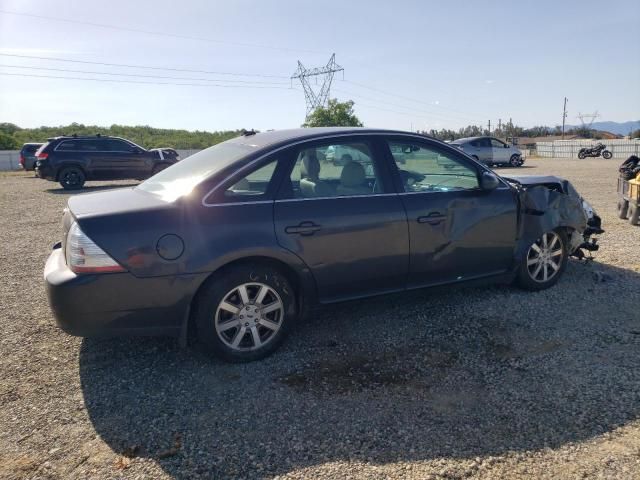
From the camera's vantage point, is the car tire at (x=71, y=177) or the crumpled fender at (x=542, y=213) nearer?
the crumpled fender at (x=542, y=213)

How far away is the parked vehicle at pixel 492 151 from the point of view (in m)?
25.1

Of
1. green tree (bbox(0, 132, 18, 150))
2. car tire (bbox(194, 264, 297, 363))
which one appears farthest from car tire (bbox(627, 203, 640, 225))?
green tree (bbox(0, 132, 18, 150))

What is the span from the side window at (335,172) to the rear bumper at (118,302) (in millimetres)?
1072

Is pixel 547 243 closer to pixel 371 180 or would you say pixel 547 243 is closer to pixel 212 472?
pixel 371 180

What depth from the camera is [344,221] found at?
3809mm

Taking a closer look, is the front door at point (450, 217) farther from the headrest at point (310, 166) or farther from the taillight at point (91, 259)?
the taillight at point (91, 259)

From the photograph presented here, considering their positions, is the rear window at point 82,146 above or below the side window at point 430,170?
above

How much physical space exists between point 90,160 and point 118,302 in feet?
48.8

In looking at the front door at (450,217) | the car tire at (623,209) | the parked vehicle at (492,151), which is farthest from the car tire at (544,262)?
the parked vehicle at (492,151)

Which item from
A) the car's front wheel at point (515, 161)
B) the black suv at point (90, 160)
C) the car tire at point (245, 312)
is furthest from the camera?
the car's front wheel at point (515, 161)

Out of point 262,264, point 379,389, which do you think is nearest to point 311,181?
point 262,264

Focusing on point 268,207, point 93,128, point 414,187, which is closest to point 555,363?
point 414,187

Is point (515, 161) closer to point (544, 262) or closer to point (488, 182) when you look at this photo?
point (544, 262)

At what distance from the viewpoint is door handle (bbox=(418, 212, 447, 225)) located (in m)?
4.14
